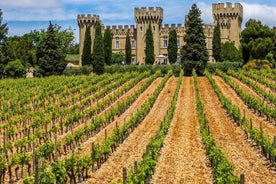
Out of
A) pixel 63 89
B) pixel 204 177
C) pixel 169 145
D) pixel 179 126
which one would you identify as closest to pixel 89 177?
pixel 204 177

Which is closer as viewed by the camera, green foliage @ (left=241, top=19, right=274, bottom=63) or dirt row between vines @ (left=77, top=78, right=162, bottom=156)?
dirt row between vines @ (left=77, top=78, right=162, bottom=156)

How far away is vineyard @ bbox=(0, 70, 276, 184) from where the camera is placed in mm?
13930

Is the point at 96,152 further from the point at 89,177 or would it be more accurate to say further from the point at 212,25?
the point at 212,25

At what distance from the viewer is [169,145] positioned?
18.2m

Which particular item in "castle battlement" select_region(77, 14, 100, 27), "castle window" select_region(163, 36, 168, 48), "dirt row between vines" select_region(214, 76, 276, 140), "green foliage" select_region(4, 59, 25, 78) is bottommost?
"dirt row between vines" select_region(214, 76, 276, 140)

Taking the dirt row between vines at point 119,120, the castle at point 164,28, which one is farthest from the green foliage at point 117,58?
the dirt row between vines at point 119,120

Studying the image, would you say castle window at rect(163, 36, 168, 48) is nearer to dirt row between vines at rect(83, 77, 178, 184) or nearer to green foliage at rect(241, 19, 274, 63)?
green foliage at rect(241, 19, 274, 63)

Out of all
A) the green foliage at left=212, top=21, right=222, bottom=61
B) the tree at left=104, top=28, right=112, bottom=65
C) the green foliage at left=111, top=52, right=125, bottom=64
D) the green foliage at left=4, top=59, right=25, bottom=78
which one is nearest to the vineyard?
the green foliage at left=4, top=59, right=25, bottom=78

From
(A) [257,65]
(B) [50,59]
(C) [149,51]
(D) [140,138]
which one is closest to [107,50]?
(C) [149,51]

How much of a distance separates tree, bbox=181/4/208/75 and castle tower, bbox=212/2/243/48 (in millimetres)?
24396

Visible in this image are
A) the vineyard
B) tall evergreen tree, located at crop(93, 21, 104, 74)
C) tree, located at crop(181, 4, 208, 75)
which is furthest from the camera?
tall evergreen tree, located at crop(93, 21, 104, 74)

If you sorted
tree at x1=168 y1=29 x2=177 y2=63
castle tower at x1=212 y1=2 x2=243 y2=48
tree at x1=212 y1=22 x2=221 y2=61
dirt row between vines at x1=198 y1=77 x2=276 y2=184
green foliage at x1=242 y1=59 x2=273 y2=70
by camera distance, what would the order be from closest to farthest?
1. dirt row between vines at x1=198 y1=77 x2=276 y2=184
2. green foliage at x1=242 y1=59 x2=273 y2=70
3. tree at x1=212 y1=22 x2=221 y2=61
4. tree at x1=168 y1=29 x2=177 y2=63
5. castle tower at x1=212 y1=2 x2=243 y2=48

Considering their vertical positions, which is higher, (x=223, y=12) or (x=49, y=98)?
(x=223, y=12)

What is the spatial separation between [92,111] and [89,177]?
12.6m
